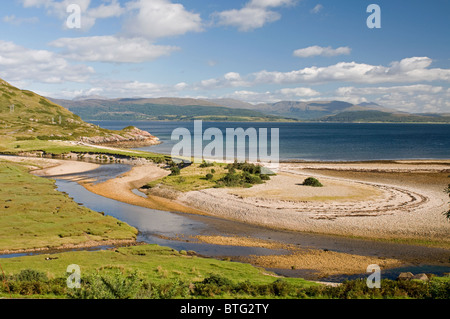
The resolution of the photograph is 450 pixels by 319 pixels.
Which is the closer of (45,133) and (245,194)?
(245,194)

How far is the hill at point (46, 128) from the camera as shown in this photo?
13675cm

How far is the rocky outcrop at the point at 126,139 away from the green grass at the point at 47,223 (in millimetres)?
103838

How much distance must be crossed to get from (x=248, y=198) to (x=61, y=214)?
81.7 ft

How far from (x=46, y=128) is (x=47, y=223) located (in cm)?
12934

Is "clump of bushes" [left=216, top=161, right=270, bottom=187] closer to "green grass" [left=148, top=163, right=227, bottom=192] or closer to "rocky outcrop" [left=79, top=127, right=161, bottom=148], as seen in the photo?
"green grass" [left=148, top=163, right=227, bottom=192]

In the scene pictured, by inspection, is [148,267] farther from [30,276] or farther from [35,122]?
[35,122]

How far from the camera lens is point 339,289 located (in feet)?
63.8

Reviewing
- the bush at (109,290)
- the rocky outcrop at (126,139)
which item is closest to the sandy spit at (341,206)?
the bush at (109,290)

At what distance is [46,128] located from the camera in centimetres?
14888

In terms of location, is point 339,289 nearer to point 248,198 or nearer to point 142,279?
point 142,279

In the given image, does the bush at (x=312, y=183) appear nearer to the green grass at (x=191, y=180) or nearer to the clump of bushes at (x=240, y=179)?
the clump of bushes at (x=240, y=179)

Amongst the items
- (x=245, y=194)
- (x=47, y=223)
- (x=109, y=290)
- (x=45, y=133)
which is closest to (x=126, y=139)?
(x=45, y=133)

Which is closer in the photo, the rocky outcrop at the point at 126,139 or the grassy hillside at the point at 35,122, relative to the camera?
the grassy hillside at the point at 35,122

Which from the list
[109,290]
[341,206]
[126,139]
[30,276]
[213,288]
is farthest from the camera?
[126,139]
